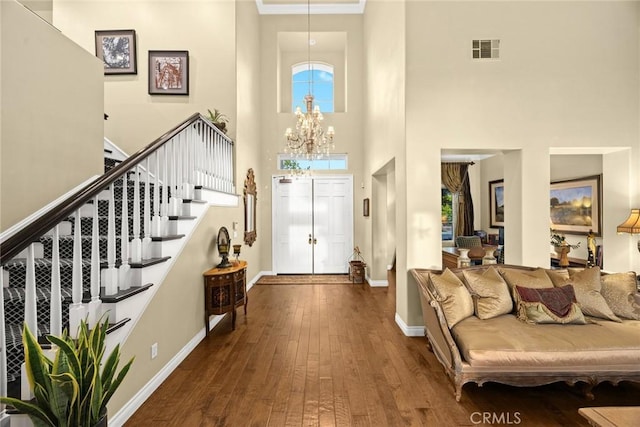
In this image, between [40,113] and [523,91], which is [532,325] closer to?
[523,91]

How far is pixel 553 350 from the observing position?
2301mm

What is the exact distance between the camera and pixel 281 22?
6891 millimetres

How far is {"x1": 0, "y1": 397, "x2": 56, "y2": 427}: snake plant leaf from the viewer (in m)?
1.27

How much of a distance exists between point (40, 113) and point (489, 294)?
4.36 m

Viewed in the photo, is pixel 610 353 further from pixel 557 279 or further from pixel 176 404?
pixel 176 404

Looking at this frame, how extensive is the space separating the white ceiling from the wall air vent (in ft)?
13.8

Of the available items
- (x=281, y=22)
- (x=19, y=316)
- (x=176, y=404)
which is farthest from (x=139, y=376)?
(x=281, y=22)

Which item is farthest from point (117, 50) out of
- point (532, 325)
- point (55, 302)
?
point (532, 325)

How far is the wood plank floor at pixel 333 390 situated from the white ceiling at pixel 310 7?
697cm

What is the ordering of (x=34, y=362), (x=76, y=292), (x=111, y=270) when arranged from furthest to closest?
(x=111, y=270) → (x=76, y=292) → (x=34, y=362)

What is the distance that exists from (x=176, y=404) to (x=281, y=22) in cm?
762
